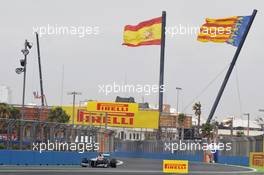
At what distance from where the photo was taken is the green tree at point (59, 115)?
90188mm

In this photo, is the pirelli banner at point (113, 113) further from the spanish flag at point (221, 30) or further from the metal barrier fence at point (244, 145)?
the metal barrier fence at point (244, 145)

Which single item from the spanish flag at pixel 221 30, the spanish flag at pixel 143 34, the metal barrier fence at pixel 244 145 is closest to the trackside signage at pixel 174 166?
the metal barrier fence at pixel 244 145

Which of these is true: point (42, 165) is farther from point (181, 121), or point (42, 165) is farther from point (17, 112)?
point (181, 121)

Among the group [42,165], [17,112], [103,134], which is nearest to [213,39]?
[103,134]

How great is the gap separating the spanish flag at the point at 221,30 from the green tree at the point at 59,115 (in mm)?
33584

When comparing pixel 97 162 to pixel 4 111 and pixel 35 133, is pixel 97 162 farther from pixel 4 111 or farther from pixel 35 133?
pixel 4 111

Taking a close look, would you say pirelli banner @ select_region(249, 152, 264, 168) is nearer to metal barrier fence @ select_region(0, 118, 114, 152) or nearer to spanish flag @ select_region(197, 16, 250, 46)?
metal barrier fence @ select_region(0, 118, 114, 152)

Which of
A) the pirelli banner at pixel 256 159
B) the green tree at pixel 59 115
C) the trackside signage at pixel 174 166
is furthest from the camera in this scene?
the green tree at pixel 59 115

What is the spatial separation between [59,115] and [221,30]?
117 ft

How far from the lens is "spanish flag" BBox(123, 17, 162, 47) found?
2628 inches

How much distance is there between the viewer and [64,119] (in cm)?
9050

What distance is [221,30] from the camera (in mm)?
62906

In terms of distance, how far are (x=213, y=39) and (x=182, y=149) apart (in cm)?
1768

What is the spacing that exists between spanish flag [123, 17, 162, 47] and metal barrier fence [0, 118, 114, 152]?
27.7 meters
